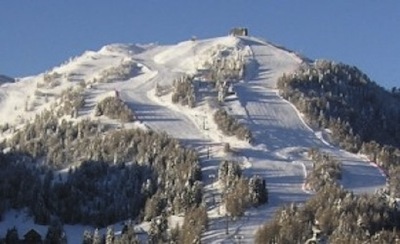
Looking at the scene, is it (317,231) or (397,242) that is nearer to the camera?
(317,231)

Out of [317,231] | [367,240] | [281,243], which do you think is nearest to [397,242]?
[367,240]

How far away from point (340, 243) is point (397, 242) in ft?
39.9

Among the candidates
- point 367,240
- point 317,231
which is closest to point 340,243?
point 367,240

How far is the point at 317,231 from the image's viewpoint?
69.9 metres

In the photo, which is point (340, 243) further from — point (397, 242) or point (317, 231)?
point (317, 231)

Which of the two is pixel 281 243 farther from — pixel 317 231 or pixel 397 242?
pixel 317 231

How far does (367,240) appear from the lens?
635 ft

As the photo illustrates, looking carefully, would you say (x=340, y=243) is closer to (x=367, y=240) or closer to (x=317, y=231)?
(x=367, y=240)

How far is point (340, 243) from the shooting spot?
629 feet

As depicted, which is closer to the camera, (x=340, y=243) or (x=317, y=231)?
(x=317, y=231)

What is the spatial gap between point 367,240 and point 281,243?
1857cm

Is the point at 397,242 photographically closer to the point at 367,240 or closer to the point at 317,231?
the point at 367,240

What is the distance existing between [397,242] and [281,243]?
24610 mm

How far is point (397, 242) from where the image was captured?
19300 centimetres
